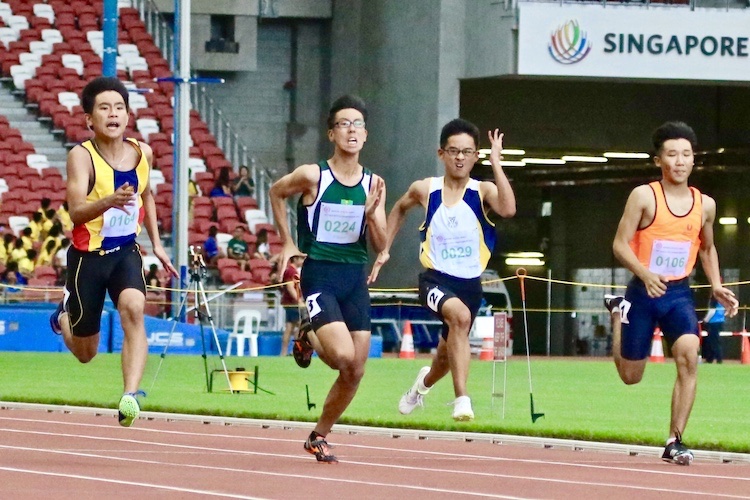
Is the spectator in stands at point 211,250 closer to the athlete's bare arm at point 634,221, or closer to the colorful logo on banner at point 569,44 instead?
the colorful logo on banner at point 569,44

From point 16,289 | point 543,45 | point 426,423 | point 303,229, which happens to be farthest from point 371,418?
point 543,45

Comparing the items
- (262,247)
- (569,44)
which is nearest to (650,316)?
(262,247)

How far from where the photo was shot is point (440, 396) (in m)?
17.9

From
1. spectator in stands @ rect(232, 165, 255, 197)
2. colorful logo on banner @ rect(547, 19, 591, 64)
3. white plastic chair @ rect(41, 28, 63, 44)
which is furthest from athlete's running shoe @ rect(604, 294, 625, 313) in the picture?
white plastic chair @ rect(41, 28, 63, 44)

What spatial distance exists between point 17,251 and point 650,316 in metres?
21.3

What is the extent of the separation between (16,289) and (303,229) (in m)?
19.2

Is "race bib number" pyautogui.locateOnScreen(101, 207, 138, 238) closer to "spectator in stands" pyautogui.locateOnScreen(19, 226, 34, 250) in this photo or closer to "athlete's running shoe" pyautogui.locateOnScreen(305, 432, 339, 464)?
"athlete's running shoe" pyautogui.locateOnScreen(305, 432, 339, 464)

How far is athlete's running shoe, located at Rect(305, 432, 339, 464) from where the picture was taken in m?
10.3

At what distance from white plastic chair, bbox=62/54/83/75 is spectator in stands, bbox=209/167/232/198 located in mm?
4055

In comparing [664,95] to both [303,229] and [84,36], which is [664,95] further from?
[303,229]

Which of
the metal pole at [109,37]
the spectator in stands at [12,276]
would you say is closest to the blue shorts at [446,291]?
the metal pole at [109,37]

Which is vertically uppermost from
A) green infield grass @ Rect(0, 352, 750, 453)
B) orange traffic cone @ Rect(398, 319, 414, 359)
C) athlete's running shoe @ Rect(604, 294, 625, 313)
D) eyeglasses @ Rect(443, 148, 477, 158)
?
eyeglasses @ Rect(443, 148, 477, 158)

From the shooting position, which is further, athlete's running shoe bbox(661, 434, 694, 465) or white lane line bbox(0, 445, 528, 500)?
athlete's running shoe bbox(661, 434, 694, 465)

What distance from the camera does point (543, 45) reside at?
33.8m
